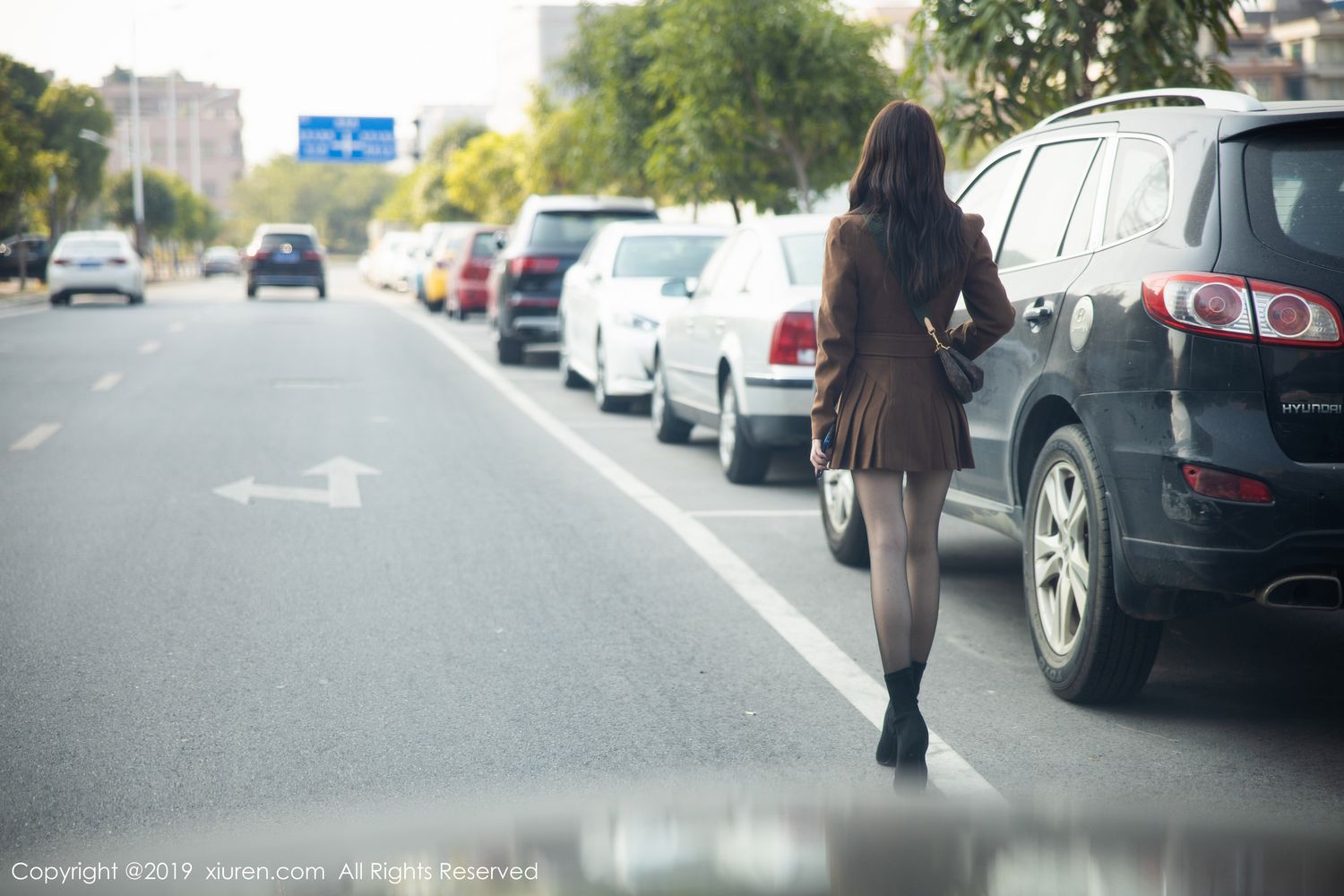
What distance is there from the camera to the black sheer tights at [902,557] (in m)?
4.56

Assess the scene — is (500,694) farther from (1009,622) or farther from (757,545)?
(757,545)

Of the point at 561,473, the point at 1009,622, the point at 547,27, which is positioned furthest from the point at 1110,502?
the point at 547,27

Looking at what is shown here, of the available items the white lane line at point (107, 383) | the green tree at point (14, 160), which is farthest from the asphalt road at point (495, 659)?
the green tree at point (14, 160)

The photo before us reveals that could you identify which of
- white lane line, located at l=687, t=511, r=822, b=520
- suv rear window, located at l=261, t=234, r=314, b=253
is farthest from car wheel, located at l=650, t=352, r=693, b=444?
suv rear window, located at l=261, t=234, r=314, b=253

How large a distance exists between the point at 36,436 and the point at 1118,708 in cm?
912

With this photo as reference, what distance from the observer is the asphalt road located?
4.43 metres

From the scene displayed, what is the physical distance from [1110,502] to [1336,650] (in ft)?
5.79

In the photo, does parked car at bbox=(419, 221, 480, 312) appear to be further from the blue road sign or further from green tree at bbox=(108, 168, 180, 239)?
green tree at bbox=(108, 168, 180, 239)

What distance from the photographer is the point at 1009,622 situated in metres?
6.45

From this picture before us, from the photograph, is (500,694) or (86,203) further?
(86,203)

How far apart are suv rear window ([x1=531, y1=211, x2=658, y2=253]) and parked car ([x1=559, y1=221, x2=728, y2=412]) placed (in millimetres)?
2712

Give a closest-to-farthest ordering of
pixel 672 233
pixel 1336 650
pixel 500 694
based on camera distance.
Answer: pixel 500 694, pixel 1336 650, pixel 672 233

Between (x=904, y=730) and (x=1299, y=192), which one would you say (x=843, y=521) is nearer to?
(x=904, y=730)

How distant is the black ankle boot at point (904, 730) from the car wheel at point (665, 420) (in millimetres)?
7348
